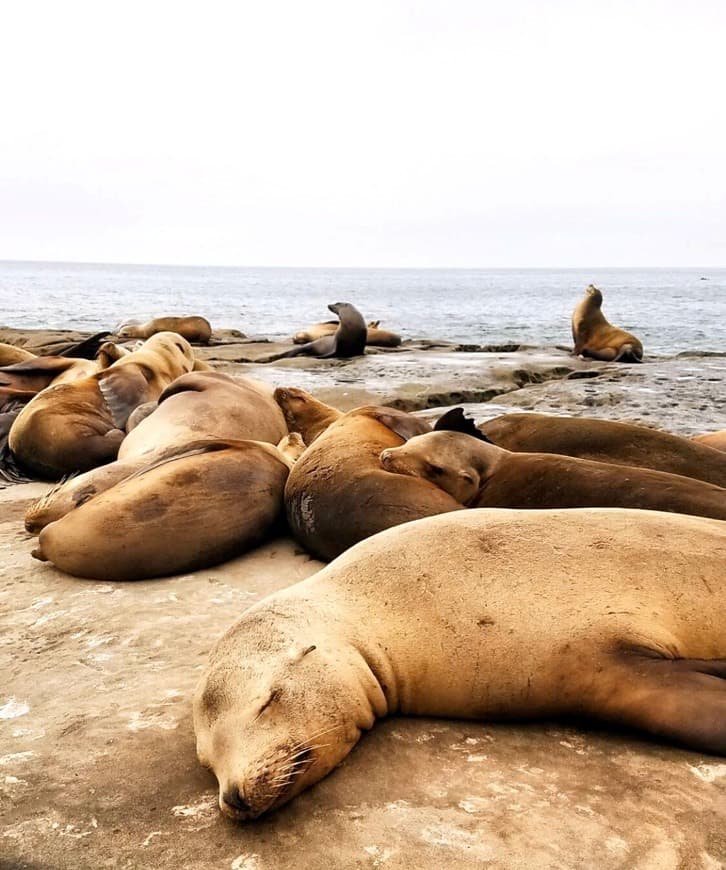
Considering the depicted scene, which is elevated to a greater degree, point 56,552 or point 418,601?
point 418,601

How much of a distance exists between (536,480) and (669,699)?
5.41ft

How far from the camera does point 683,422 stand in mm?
8188

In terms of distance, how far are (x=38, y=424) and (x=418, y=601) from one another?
471cm

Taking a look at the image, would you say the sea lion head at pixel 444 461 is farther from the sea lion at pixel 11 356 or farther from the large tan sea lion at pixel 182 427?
the sea lion at pixel 11 356

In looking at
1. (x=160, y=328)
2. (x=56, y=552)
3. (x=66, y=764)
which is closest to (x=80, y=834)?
Result: (x=66, y=764)

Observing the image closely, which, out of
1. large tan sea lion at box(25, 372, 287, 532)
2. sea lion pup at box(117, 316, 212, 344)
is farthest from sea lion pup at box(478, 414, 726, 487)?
sea lion pup at box(117, 316, 212, 344)

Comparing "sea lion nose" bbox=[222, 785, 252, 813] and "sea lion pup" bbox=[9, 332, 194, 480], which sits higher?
"sea lion nose" bbox=[222, 785, 252, 813]

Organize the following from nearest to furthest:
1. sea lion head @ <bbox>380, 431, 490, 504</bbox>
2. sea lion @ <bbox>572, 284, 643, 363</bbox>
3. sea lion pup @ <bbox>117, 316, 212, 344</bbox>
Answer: sea lion head @ <bbox>380, 431, 490, 504</bbox>
sea lion @ <bbox>572, 284, 643, 363</bbox>
sea lion pup @ <bbox>117, 316, 212, 344</bbox>

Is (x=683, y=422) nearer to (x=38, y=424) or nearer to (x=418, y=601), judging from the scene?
(x=38, y=424)

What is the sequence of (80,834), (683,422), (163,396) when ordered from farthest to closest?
1. (683,422)
2. (163,396)
3. (80,834)

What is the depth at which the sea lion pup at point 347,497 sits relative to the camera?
13.7 ft

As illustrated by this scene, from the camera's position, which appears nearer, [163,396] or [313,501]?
[313,501]

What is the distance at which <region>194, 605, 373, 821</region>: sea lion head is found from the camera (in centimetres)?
225

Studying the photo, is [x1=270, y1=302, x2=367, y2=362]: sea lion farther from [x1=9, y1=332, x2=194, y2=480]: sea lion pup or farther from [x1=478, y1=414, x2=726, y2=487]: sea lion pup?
[x1=478, y1=414, x2=726, y2=487]: sea lion pup
